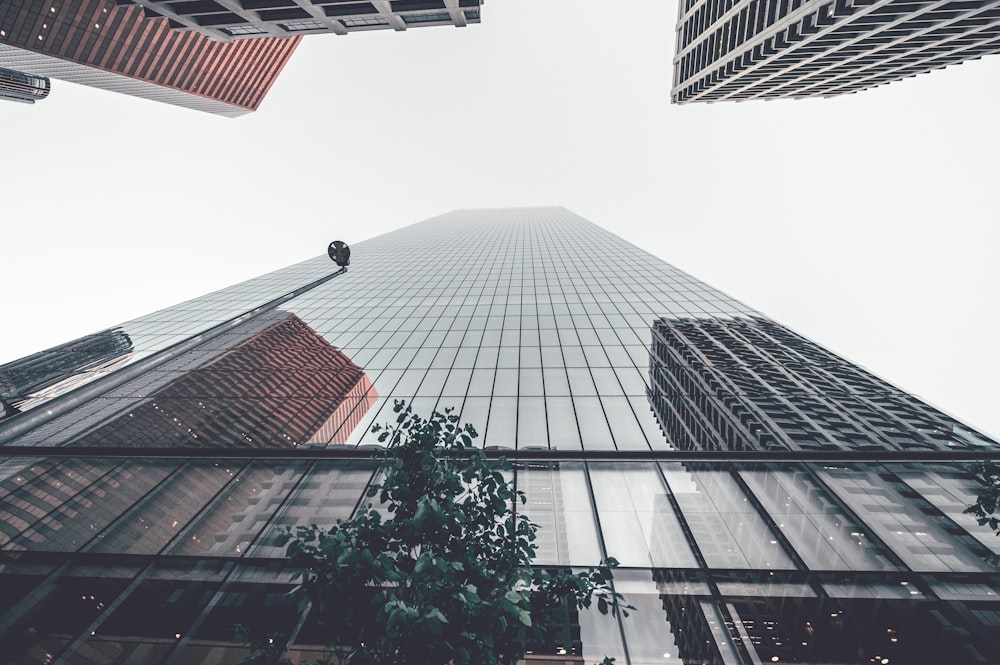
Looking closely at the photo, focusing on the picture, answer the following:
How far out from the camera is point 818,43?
4478cm

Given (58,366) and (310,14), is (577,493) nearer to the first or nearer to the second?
(58,366)

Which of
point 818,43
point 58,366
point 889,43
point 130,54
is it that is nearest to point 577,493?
point 58,366

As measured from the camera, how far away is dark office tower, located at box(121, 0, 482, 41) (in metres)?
29.7

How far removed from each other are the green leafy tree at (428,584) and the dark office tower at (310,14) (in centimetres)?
3455

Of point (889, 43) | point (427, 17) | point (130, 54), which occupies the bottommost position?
point (889, 43)

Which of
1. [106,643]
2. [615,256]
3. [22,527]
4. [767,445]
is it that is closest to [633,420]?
[767,445]

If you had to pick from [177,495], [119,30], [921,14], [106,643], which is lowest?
[106,643]

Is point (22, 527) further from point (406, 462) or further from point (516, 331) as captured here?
point (516, 331)

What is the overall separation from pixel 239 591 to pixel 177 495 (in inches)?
174

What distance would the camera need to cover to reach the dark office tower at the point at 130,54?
68.6 meters

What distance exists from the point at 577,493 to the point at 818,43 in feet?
192

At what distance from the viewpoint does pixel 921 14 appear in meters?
37.8

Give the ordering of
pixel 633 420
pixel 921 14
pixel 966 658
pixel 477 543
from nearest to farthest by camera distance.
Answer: pixel 477 543, pixel 966 658, pixel 633 420, pixel 921 14

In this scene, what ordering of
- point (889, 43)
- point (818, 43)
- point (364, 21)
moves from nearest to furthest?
point (364, 21)
point (889, 43)
point (818, 43)
